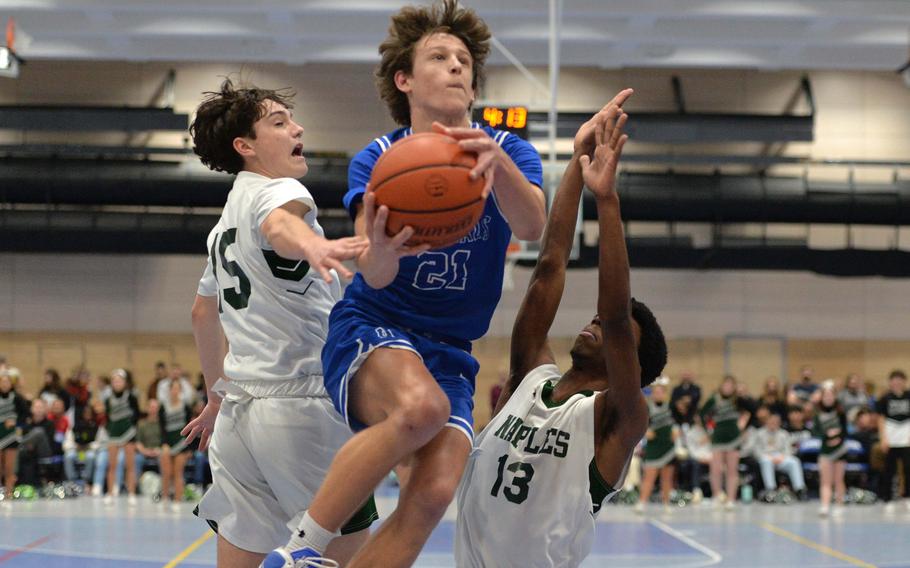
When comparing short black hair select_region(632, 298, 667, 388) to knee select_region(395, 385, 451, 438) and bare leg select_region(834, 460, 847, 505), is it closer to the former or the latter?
knee select_region(395, 385, 451, 438)

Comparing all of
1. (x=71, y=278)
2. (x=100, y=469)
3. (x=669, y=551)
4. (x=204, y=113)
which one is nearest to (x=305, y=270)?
(x=204, y=113)

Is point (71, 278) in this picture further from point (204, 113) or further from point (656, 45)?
point (204, 113)

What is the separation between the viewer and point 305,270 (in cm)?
378

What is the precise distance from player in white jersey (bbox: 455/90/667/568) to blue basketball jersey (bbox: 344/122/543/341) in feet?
1.11

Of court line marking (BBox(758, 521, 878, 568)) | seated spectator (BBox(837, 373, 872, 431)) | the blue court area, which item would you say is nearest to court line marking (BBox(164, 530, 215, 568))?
the blue court area

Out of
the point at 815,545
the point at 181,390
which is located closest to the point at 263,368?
the point at 815,545

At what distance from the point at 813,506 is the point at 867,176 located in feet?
29.0

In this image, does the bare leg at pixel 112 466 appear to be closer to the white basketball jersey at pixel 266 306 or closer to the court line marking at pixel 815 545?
the court line marking at pixel 815 545

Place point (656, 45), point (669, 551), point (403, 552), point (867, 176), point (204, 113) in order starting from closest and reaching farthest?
point (403, 552) → point (204, 113) → point (669, 551) → point (656, 45) → point (867, 176)

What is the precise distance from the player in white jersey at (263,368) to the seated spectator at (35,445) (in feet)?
43.6

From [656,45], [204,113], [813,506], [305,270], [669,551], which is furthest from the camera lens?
[656,45]

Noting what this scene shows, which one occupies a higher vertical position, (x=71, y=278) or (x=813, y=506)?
(x=71, y=278)

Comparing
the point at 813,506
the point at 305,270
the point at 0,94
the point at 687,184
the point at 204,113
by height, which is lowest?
the point at 813,506

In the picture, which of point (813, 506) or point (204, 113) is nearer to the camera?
point (204, 113)
